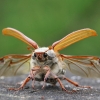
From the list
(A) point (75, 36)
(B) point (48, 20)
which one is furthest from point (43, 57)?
(B) point (48, 20)

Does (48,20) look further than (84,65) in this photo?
Yes

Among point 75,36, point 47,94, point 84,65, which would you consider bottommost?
point 47,94

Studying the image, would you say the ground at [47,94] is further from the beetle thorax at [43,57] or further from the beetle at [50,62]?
the beetle thorax at [43,57]

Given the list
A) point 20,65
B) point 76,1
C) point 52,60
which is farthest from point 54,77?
point 76,1

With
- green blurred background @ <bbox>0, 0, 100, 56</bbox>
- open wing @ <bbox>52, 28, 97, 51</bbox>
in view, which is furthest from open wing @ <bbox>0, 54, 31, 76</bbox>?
green blurred background @ <bbox>0, 0, 100, 56</bbox>

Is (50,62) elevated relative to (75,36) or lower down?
lower down

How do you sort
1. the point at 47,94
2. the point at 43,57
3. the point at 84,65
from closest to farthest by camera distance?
the point at 47,94
the point at 43,57
the point at 84,65

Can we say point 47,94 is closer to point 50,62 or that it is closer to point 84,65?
point 50,62
